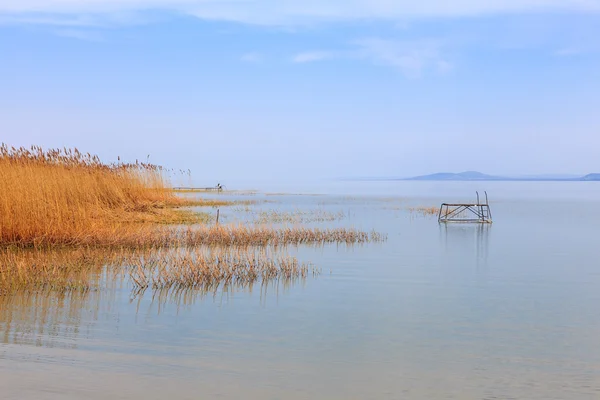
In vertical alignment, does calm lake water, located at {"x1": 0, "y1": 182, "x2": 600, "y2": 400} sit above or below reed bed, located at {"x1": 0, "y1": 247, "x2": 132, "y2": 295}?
below

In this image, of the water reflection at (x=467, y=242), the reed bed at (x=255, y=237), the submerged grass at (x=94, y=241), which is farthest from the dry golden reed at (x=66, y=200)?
the water reflection at (x=467, y=242)

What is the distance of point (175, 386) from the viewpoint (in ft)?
22.9

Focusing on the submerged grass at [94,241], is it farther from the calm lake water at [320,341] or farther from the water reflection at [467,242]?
the water reflection at [467,242]

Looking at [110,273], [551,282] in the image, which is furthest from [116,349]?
[551,282]

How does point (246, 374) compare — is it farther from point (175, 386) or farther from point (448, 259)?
point (448, 259)

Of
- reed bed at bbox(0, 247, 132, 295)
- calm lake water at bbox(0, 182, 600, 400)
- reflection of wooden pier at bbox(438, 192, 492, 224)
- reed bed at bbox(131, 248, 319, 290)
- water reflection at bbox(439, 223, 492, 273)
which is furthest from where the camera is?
reflection of wooden pier at bbox(438, 192, 492, 224)

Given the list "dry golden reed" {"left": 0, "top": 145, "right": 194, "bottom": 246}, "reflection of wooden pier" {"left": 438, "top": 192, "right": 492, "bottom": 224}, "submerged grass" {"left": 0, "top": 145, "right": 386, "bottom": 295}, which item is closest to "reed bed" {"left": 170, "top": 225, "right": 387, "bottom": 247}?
"submerged grass" {"left": 0, "top": 145, "right": 386, "bottom": 295}

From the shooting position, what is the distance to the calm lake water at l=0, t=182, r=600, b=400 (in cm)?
708

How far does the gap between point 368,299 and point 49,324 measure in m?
5.76

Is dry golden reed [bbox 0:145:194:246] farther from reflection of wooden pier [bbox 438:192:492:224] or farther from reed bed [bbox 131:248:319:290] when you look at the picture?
reflection of wooden pier [bbox 438:192:492:224]

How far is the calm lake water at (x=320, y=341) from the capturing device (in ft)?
23.2

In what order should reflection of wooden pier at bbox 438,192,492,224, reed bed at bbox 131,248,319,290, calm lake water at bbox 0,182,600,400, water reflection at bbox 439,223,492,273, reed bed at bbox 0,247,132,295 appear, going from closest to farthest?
calm lake water at bbox 0,182,600,400
reed bed at bbox 0,247,132,295
reed bed at bbox 131,248,319,290
water reflection at bbox 439,223,492,273
reflection of wooden pier at bbox 438,192,492,224

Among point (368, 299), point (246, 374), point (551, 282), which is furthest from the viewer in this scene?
point (551, 282)

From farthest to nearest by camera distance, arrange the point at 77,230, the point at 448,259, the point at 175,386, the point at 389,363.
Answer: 1. the point at 448,259
2. the point at 77,230
3. the point at 389,363
4. the point at 175,386
